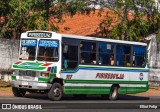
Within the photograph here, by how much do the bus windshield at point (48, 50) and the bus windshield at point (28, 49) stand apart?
0.29 metres

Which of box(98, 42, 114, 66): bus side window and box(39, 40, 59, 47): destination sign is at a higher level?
box(39, 40, 59, 47): destination sign

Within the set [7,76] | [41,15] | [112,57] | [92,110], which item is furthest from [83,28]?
[92,110]

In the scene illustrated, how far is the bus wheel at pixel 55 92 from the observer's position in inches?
863

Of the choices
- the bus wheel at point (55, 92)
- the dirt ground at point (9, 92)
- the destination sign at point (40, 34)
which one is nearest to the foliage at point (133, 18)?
the dirt ground at point (9, 92)

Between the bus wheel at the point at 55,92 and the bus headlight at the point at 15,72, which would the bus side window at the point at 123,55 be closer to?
the bus wheel at the point at 55,92

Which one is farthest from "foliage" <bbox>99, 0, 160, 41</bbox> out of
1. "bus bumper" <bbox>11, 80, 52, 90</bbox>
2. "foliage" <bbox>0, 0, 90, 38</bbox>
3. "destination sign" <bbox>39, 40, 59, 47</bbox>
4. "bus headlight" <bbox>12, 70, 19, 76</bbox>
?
"bus bumper" <bbox>11, 80, 52, 90</bbox>

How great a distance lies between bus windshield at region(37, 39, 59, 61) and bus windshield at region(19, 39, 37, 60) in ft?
0.97

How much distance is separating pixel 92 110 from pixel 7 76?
12.7 meters

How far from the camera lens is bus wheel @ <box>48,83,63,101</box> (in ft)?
71.9

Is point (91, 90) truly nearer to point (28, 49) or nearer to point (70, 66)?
point (70, 66)

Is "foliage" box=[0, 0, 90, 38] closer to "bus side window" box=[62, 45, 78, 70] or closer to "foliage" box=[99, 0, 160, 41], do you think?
"foliage" box=[99, 0, 160, 41]

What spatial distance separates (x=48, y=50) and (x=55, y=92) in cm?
190

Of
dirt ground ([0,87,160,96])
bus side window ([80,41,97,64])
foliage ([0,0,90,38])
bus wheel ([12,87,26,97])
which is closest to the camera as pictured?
bus wheel ([12,87,26,97])

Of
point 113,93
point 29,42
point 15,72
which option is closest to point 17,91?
point 15,72
